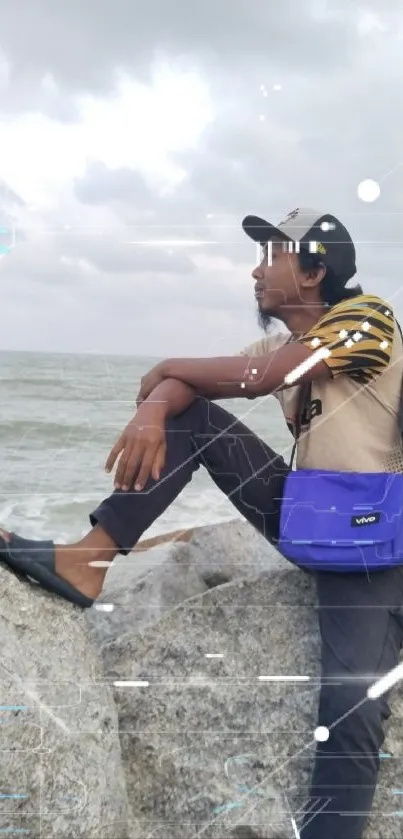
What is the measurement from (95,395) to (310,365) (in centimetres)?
46

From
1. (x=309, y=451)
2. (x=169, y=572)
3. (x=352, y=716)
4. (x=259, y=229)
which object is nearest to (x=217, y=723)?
(x=352, y=716)

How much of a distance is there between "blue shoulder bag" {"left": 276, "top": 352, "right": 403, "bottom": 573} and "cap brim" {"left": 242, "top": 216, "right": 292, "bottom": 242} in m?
0.40

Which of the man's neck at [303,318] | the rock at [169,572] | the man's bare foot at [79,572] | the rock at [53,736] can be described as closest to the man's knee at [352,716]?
the rock at [169,572]

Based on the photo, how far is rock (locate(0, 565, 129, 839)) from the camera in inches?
62.6

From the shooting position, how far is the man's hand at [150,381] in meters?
1.63

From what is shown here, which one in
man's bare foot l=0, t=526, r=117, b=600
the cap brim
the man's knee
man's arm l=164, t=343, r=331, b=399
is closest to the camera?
the cap brim

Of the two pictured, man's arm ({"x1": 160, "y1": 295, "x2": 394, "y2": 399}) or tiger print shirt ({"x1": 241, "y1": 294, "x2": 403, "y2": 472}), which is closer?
man's arm ({"x1": 160, "y1": 295, "x2": 394, "y2": 399})

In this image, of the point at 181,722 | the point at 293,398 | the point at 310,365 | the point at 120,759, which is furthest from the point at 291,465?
the point at 120,759

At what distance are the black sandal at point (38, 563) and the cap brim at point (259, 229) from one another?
2.85 feet

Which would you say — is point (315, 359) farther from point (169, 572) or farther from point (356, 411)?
point (169, 572)

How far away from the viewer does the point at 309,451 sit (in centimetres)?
180

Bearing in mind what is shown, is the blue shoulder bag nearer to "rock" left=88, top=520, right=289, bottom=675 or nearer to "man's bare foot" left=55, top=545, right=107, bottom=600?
"rock" left=88, top=520, right=289, bottom=675

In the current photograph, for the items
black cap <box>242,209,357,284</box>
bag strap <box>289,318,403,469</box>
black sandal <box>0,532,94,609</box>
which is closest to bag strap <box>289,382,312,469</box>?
bag strap <box>289,318,403,469</box>

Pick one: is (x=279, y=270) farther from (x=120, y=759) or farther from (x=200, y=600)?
(x=120, y=759)
